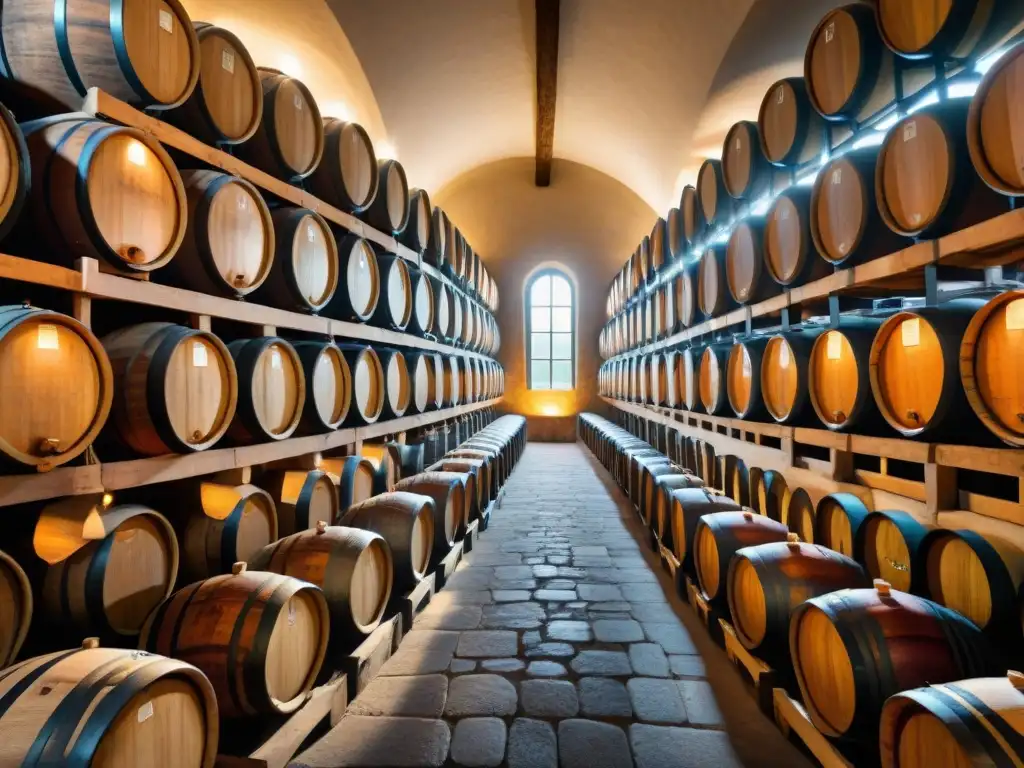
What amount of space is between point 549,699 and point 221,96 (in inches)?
135

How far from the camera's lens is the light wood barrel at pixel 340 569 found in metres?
2.74

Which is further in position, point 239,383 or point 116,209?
point 239,383

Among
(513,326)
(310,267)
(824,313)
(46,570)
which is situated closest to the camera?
(46,570)

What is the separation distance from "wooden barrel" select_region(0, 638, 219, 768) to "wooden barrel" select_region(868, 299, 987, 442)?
9.04 feet

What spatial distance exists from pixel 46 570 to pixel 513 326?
46.2 ft

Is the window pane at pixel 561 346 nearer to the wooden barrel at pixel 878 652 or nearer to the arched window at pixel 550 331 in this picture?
the arched window at pixel 550 331

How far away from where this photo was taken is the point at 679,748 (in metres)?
2.30

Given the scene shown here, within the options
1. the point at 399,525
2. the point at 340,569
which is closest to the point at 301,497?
the point at 399,525

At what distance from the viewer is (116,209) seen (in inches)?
91.7

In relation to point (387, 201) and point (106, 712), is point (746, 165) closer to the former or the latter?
point (387, 201)

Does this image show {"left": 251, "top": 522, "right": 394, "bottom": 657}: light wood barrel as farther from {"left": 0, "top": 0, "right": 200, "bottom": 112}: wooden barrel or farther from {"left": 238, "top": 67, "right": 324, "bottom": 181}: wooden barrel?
{"left": 238, "top": 67, "right": 324, "bottom": 181}: wooden barrel

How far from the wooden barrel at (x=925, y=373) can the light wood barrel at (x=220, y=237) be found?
3134 millimetres

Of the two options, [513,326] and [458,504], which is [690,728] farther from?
[513,326]

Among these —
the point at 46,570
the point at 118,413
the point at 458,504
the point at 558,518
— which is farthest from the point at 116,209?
the point at 558,518
